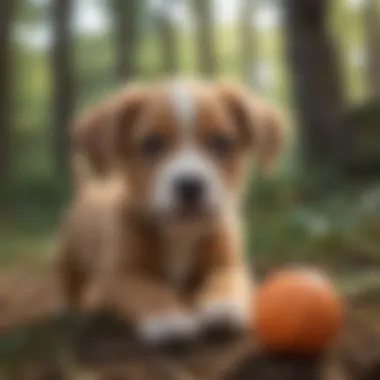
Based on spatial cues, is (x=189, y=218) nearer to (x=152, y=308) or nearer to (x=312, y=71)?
(x=152, y=308)

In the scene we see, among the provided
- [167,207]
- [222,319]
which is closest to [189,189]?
[167,207]

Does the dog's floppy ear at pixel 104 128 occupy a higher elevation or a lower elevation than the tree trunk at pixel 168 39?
lower

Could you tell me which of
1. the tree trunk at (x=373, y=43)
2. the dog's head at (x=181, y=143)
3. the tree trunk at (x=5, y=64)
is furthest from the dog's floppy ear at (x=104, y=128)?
the tree trunk at (x=373, y=43)

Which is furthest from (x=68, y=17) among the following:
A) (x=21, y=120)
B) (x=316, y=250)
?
(x=316, y=250)

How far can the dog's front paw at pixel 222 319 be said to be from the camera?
0.94m

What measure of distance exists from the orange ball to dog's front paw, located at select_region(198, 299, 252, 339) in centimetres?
3

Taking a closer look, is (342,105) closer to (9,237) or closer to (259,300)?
(259,300)

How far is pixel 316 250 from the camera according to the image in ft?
3.34

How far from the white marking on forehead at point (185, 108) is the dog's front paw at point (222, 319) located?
171mm

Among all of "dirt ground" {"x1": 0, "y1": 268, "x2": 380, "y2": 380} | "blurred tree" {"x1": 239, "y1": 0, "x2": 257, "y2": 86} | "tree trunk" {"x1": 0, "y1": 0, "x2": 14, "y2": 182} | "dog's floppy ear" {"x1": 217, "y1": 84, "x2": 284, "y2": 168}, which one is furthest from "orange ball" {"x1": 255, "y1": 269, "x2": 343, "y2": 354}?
"tree trunk" {"x1": 0, "y1": 0, "x2": 14, "y2": 182}

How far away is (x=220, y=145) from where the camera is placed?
0.95 metres

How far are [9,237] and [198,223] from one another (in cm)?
20

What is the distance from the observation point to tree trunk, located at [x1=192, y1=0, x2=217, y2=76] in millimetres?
1031

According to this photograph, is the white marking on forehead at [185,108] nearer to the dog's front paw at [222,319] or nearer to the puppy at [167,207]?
the puppy at [167,207]
